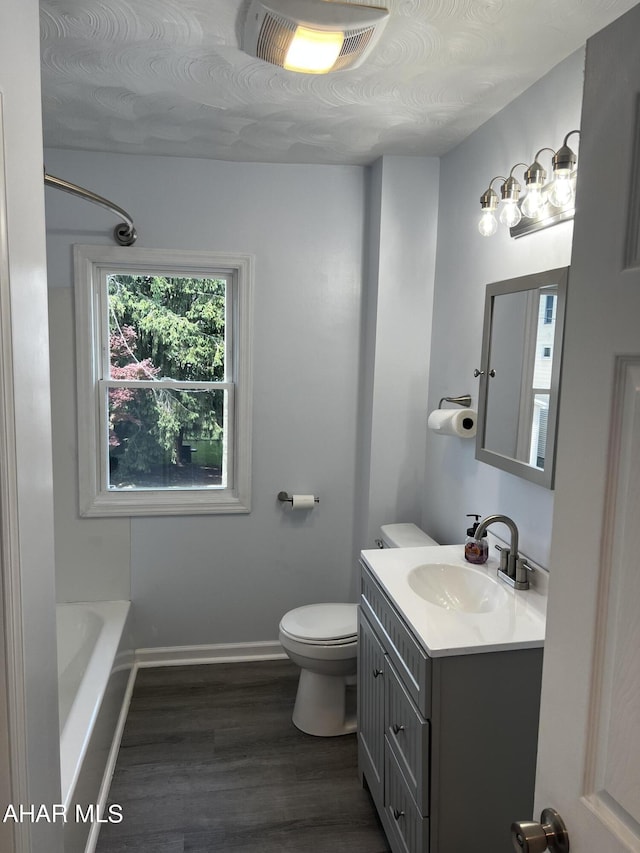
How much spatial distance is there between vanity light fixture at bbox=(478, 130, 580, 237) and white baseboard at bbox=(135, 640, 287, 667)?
229 cm

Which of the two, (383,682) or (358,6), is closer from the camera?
(358,6)

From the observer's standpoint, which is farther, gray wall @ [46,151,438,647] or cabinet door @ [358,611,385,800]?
gray wall @ [46,151,438,647]

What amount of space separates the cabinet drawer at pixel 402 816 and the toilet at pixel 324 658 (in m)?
0.59

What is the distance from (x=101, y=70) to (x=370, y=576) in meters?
1.86

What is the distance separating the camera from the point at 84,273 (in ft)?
9.22

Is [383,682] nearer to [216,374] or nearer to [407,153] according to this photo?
[216,374]

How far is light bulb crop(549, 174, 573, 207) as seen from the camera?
5.57ft

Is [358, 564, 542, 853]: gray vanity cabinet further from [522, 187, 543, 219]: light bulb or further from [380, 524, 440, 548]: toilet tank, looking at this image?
[522, 187, 543, 219]: light bulb

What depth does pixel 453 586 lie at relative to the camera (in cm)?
214

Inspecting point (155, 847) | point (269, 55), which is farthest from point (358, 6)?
point (155, 847)

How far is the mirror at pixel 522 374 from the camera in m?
1.86

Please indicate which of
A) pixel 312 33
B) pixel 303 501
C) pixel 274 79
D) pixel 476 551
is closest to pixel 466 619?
pixel 476 551

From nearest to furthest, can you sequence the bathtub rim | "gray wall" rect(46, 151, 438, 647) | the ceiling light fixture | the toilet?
the ceiling light fixture, the bathtub rim, the toilet, "gray wall" rect(46, 151, 438, 647)

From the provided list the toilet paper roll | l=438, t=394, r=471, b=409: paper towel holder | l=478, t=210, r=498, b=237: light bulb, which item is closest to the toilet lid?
the toilet paper roll
